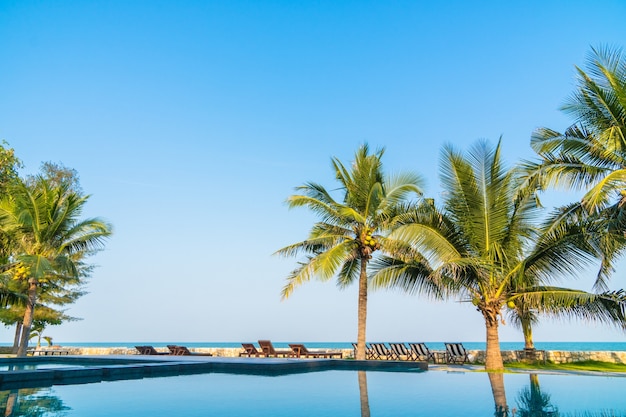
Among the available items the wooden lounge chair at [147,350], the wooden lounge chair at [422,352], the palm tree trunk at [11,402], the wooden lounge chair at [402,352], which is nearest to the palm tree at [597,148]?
the wooden lounge chair at [422,352]

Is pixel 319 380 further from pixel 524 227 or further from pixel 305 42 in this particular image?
pixel 305 42

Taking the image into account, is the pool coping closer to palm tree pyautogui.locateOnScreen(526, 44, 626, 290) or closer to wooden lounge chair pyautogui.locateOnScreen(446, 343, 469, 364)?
wooden lounge chair pyautogui.locateOnScreen(446, 343, 469, 364)

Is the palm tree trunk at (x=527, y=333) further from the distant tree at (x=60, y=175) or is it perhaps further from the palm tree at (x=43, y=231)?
the distant tree at (x=60, y=175)

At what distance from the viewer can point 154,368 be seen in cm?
1000

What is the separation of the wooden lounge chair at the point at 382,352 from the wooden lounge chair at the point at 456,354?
2.24m

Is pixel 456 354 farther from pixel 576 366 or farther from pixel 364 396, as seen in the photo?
pixel 364 396

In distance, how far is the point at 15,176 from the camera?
14977 millimetres

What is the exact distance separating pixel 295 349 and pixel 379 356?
3333mm

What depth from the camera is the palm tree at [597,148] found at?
1005 centimetres

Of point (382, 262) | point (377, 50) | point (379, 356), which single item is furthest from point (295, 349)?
point (377, 50)

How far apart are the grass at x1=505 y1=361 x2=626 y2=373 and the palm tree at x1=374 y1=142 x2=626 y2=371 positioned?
10.2ft

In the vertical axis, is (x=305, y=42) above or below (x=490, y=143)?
above

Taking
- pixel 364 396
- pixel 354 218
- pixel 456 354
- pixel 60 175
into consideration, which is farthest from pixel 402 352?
pixel 60 175

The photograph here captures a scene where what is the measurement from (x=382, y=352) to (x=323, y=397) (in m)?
11.8
